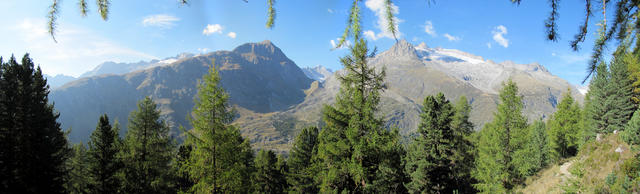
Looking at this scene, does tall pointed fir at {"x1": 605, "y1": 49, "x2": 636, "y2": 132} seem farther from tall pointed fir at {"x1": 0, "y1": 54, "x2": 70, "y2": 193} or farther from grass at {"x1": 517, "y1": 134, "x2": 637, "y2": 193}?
tall pointed fir at {"x1": 0, "y1": 54, "x2": 70, "y2": 193}

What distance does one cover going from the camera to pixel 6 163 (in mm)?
14445

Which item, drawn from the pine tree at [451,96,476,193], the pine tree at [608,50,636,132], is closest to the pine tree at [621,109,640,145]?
the pine tree at [451,96,476,193]

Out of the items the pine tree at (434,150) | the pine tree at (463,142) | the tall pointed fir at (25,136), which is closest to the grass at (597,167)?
the pine tree at (434,150)

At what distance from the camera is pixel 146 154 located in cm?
1702

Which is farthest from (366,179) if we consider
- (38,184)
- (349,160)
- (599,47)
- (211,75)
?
(38,184)

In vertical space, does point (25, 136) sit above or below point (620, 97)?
below

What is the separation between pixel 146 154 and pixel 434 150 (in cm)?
2091

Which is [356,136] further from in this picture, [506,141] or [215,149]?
[506,141]

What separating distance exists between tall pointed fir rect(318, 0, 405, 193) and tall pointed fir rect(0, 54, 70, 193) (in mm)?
16557

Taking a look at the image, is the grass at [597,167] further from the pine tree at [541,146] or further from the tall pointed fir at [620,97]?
the tall pointed fir at [620,97]

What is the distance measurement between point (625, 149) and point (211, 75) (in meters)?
19.9

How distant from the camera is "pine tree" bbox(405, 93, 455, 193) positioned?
69.1 feet

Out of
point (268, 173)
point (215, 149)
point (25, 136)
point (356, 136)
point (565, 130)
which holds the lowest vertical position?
point (268, 173)

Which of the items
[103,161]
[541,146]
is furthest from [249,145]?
[541,146]
